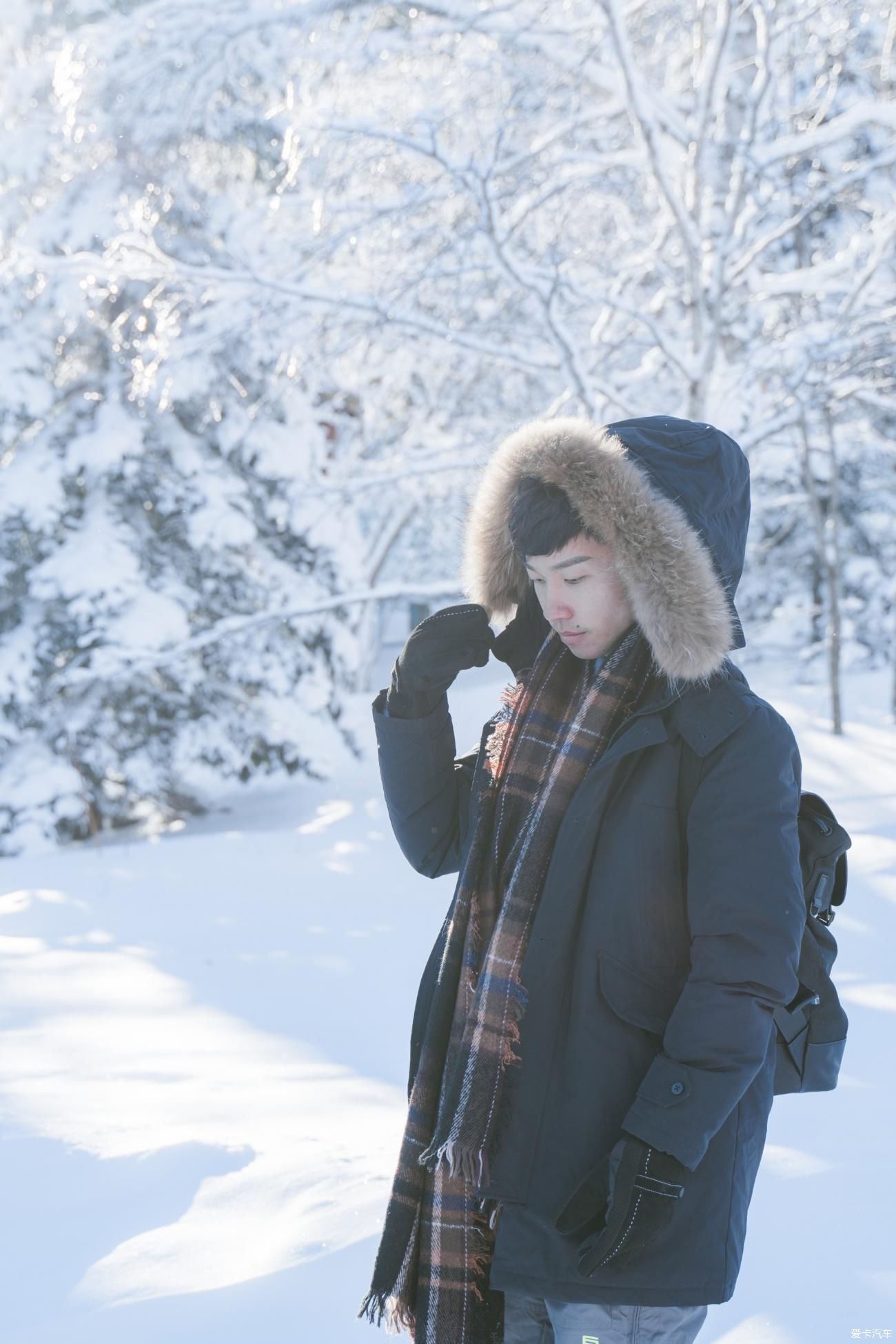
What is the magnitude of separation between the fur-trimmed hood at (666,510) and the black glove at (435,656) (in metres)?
0.27

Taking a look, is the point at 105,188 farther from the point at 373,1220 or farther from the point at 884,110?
the point at 373,1220

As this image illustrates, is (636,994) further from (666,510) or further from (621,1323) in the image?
(666,510)

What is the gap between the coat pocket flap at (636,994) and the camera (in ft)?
5.39

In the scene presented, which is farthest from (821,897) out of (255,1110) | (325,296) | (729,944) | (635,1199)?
(325,296)

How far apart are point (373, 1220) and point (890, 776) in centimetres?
689

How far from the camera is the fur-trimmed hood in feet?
5.74

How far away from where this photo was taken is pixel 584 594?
188 cm

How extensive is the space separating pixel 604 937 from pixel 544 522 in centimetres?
67

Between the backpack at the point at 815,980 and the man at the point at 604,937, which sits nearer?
the man at the point at 604,937

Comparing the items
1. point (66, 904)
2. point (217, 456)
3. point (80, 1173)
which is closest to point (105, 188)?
point (217, 456)

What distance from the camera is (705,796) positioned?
1646mm

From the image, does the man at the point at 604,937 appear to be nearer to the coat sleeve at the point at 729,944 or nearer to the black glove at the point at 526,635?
the coat sleeve at the point at 729,944

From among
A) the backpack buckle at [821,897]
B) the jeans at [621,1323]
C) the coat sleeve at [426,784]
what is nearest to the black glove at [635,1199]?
the jeans at [621,1323]

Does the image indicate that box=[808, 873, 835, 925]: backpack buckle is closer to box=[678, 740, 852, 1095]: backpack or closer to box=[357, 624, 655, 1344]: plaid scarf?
box=[678, 740, 852, 1095]: backpack
